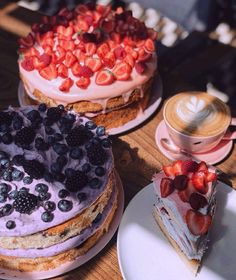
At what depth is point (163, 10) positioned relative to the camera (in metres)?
3.14

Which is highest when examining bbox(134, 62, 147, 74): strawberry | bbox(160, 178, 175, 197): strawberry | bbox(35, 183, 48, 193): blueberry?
bbox(134, 62, 147, 74): strawberry

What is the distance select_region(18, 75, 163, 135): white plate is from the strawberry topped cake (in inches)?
0.9

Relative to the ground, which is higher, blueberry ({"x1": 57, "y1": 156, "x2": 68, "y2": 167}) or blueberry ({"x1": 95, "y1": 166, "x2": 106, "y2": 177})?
blueberry ({"x1": 95, "y1": 166, "x2": 106, "y2": 177})

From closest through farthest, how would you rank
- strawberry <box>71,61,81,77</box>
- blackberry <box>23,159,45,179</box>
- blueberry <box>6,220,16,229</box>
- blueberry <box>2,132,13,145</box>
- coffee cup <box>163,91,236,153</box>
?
blueberry <box>6,220,16,229</box>, blackberry <box>23,159,45,179</box>, blueberry <box>2,132,13,145</box>, coffee cup <box>163,91,236,153</box>, strawberry <box>71,61,81,77</box>

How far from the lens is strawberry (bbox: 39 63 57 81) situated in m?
1.86

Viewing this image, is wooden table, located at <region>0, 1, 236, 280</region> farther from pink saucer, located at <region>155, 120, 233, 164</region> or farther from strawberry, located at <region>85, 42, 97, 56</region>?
strawberry, located at <region>85, 42, 97, 56</region>

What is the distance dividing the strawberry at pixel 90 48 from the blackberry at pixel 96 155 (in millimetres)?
521

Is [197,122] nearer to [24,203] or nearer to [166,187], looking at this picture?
[166,187]

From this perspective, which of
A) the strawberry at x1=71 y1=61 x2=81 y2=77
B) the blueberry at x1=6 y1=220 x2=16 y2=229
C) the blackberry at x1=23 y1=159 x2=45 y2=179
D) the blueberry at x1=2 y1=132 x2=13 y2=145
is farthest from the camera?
the strawberry at x1=71 y1=61 x2=81 y2=77

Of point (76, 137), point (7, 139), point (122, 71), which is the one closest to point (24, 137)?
point (7, 139)

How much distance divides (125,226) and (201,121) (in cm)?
48

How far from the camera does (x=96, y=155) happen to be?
153 centimetres

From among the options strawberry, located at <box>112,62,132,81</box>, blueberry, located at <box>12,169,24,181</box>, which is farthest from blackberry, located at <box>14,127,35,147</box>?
strawberry, located at <box>112,62,132,81</box>

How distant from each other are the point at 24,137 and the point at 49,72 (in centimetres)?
38
